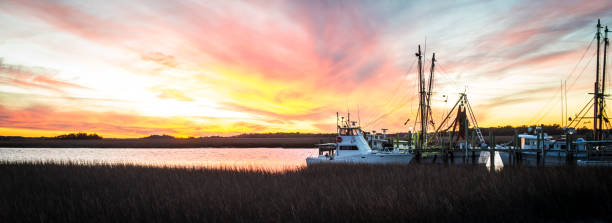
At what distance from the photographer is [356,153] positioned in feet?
116

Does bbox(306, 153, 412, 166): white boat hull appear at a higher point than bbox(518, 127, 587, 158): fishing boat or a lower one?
lower

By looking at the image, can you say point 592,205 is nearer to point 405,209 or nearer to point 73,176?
point 405,209

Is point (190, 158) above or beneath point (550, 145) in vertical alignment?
beneath

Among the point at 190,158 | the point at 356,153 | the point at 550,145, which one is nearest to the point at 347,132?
the point at 356,153

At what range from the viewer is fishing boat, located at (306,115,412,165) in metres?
34.1

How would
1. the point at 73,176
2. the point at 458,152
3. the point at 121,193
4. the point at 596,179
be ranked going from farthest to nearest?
the point at 458,152 < the point at 73,176 < the point at 121,193 < the point at 596,179

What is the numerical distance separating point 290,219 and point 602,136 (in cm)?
4298

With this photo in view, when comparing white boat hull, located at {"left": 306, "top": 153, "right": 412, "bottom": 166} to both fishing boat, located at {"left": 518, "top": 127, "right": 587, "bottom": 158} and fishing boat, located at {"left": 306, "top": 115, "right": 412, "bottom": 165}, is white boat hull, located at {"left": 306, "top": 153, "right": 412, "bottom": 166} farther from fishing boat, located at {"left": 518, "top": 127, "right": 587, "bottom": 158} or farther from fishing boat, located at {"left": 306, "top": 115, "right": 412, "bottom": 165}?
fishing boat, located at {"left": 518, "top": 127, "right": 587, "bottom": 158}

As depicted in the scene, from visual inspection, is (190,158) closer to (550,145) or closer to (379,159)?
(379,159)

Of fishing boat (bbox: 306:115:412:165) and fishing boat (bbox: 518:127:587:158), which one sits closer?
fishing boat (bbox: 518:127:587:158)

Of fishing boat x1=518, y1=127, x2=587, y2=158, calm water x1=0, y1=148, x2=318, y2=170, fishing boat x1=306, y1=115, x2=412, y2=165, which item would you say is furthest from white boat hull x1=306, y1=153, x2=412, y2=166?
fishing boat x1=518, y1=127, x2=587, y2=158

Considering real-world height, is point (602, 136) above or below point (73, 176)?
above

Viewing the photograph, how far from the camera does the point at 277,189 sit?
16.5 meters

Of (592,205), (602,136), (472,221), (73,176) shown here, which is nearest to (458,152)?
(602,136)
